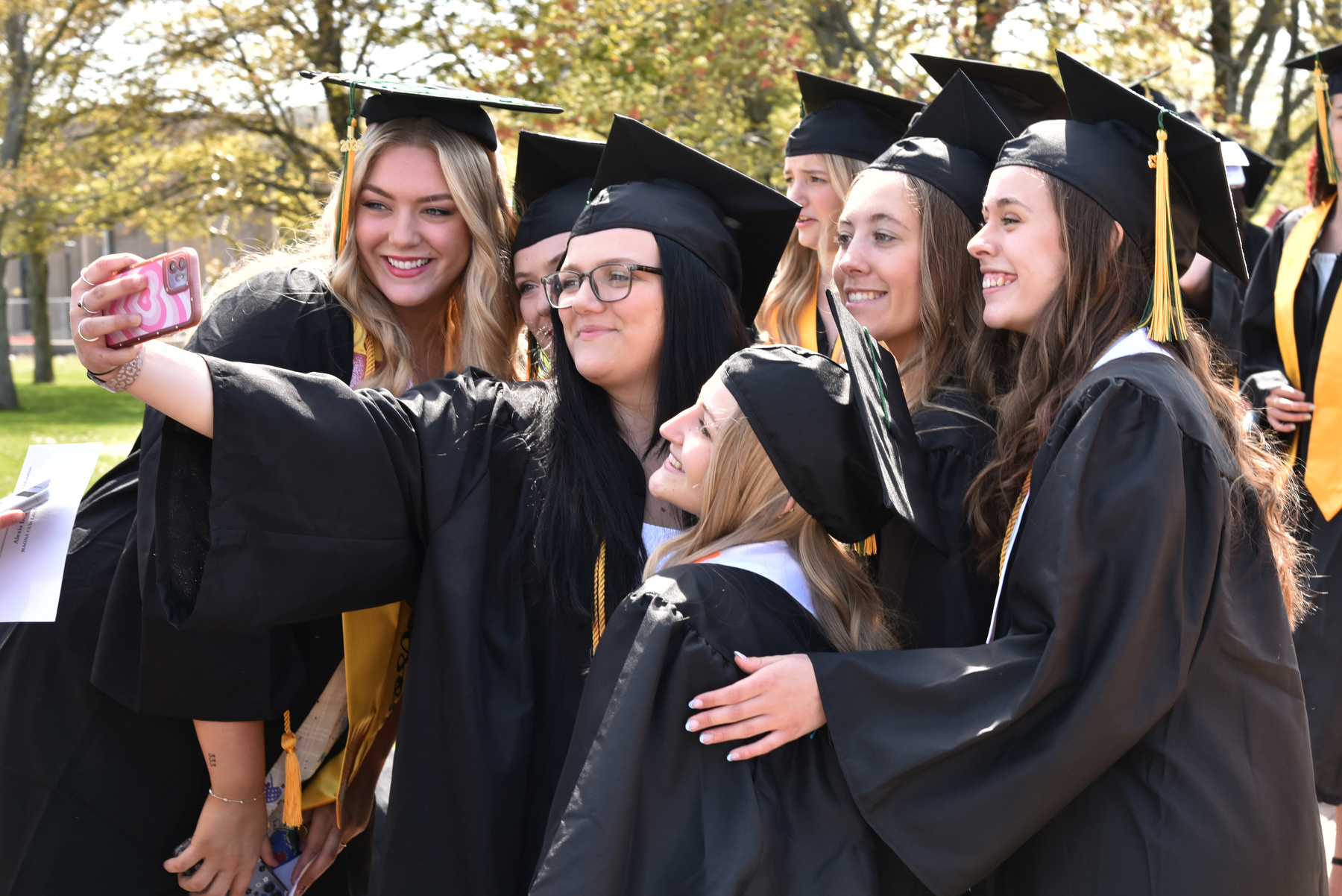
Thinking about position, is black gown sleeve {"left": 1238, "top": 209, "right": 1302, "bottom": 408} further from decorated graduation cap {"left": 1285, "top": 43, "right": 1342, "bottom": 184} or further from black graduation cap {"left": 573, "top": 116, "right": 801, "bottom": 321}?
black graduation cap {"left": 573, "top": 116, "right": 801, "bottom": 321}

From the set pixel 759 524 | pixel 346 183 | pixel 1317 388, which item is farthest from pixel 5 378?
pixel 759 524

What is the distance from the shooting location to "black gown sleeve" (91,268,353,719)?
7.10 feet

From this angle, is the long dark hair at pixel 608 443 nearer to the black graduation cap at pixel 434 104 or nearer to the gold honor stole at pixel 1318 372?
the black graduation cap at pixel 434 104

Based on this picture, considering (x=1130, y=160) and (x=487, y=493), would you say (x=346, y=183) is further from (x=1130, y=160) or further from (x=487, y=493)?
(x=1130, y=160)

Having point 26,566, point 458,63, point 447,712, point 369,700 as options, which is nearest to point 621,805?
point 447,712

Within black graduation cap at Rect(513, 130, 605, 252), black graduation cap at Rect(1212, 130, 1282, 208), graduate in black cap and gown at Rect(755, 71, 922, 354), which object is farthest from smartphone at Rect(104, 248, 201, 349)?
black graduation cap at Rect(1212, 130, 1282, 208)

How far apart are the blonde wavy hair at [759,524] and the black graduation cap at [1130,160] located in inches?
35.6

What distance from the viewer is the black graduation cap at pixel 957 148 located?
2.96 meters

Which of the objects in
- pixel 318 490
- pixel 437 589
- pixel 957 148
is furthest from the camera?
pixel 957 148

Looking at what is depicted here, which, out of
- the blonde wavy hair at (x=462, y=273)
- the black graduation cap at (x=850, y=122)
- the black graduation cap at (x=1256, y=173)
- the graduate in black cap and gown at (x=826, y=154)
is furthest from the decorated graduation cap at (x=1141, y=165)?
the black graduation cap at (x=1256, y=173)

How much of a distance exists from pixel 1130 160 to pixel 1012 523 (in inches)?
33.7

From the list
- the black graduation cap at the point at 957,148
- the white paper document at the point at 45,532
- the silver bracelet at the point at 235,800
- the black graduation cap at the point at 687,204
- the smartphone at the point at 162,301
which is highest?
the black graduation cap at the point at 957,148

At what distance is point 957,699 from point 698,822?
0.50 meters

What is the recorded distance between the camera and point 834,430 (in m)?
2.22
